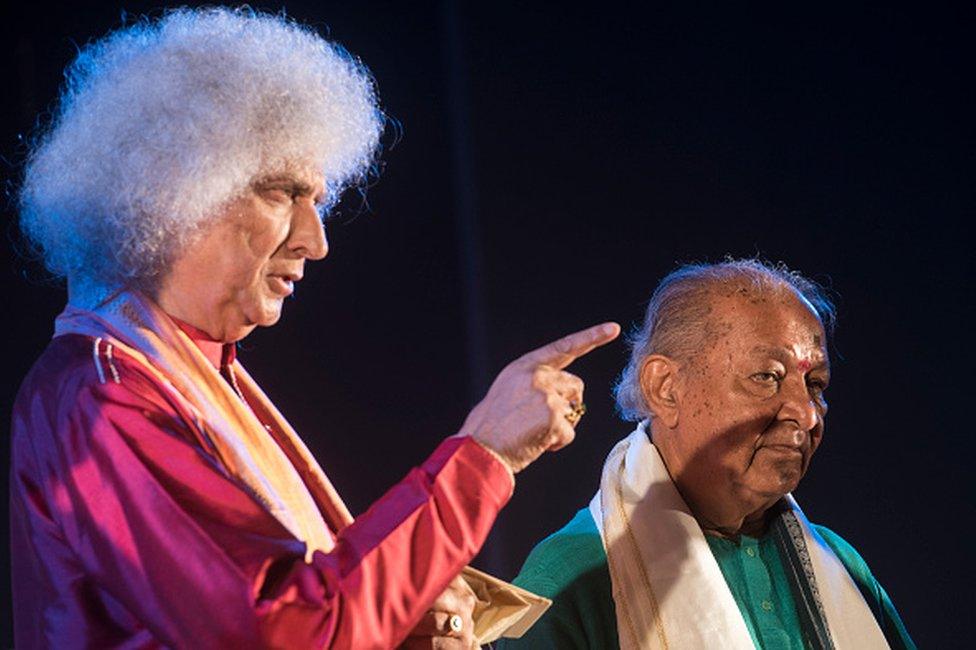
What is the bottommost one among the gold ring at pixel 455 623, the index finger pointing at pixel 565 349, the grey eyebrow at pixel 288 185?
the gold ring at pixel 455 623

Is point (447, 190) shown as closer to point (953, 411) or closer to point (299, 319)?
point (299, 319)

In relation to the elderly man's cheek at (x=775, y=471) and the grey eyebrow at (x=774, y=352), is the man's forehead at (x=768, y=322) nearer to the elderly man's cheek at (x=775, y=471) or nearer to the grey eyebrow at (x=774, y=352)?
the grey eyebrow at (x=774, y=352)

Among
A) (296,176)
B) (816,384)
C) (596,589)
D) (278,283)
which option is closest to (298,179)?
(296,176)

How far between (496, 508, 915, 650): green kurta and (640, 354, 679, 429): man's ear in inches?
10.8

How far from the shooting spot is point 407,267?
141 inches

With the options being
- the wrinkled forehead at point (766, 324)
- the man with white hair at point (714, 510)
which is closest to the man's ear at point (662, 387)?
the man with white hair at point (714, 510)

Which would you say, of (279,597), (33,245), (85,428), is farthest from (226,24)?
(279,597)

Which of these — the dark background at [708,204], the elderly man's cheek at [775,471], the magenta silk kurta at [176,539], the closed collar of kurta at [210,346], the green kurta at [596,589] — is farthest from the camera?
the dark background at [708,204]

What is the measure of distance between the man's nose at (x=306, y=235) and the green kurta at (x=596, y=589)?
111 centimetres

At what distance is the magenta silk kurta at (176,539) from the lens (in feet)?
4.79

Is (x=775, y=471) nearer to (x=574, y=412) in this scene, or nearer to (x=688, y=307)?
(x=688, y=307)

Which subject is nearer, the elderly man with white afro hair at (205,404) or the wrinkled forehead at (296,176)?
the elderly man with white afro hair at (205,404)

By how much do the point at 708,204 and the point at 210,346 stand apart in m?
2.34

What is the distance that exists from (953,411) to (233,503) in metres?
2.81
